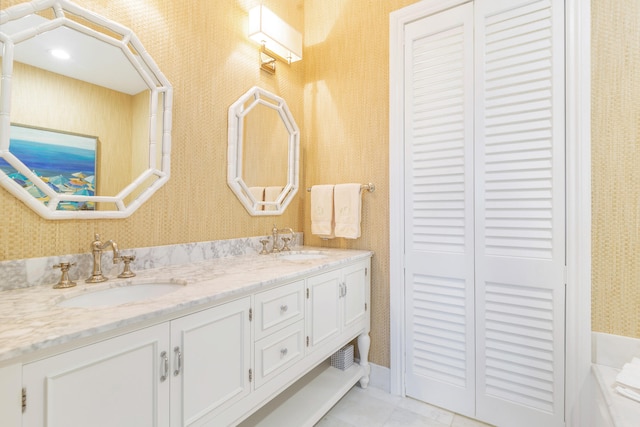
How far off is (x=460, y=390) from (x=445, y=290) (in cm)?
56

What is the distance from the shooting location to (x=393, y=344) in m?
2.01

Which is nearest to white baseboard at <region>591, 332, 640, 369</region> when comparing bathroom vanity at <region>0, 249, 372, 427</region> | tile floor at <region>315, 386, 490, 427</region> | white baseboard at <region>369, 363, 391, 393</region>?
tile floor at <region>315, 386, 490, 427</region>

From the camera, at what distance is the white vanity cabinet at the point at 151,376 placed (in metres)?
0.72

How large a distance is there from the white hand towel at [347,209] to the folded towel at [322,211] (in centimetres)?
5

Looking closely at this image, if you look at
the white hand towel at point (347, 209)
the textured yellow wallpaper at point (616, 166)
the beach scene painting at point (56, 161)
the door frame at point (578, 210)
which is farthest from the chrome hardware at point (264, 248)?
the textured yellow wallpaper at point (616, 166)

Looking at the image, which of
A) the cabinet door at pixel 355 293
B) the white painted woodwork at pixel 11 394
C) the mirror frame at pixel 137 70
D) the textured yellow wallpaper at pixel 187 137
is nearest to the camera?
the white painted woodwork at pixel 11 394

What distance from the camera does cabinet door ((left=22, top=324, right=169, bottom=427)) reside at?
0.70m

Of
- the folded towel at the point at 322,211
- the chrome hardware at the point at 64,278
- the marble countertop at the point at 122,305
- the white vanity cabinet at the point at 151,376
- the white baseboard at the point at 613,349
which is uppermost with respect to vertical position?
the folded towel at the point at 322,211

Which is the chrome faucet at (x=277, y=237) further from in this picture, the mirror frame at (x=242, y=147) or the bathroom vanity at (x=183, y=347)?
the bathroom vanity at (x=183, y=347)

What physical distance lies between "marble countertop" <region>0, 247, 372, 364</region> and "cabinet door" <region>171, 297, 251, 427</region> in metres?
0.06

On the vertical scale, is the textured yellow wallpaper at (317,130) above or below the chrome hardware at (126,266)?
above

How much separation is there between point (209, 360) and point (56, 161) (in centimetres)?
92

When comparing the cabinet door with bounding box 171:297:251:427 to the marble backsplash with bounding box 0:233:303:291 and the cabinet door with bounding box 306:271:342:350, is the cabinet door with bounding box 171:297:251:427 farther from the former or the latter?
the marble backsplash with bounding box 0:233:303:291

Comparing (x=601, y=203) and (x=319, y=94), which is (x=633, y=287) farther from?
(x=319, y=94)
